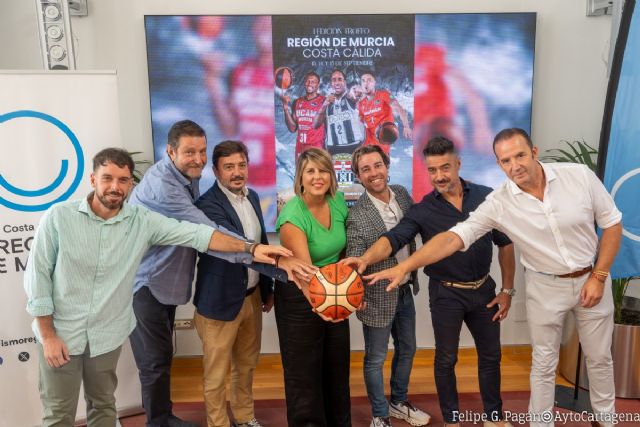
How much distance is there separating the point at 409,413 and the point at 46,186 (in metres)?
2.59

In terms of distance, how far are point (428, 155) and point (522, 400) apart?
1.90 metres

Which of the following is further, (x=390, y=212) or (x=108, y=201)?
(x=390, y=212)

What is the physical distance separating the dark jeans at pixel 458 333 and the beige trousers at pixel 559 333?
0.69ft

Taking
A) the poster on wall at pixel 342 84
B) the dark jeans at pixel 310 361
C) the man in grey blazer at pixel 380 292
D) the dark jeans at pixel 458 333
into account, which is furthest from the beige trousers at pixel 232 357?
the poster on wall at pixel 342 84

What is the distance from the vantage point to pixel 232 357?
3125mm

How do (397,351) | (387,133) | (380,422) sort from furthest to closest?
1. (387,133)
2. (397,351)
3. (380,422)

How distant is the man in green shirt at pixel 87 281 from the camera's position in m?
2.34

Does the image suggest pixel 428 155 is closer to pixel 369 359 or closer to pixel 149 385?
pixel 369 359

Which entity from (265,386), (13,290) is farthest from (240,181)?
(265,386)

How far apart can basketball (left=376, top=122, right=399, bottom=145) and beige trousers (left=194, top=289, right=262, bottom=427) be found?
5.69ft

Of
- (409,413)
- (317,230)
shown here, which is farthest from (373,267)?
(409,413)

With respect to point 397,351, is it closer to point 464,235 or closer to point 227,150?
point 464,235

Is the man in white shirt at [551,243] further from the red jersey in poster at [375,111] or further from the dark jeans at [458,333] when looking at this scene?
the red jersey in poster at [375,111]

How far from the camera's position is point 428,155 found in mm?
2768
